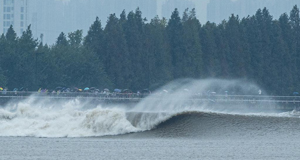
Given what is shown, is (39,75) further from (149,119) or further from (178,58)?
(149,119)

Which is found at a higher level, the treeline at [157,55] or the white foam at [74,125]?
the treeline at [157,55]

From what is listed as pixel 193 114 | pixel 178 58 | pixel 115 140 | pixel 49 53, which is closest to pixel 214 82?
pixel 178 58

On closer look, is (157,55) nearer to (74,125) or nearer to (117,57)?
(117,57)

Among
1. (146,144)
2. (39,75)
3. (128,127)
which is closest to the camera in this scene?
(146,144)

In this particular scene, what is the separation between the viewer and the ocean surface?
45919mm

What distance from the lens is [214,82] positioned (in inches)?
5217

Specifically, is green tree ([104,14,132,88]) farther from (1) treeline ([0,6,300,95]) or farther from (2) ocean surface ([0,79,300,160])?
(2) ocean surface ([0,79,300,160])

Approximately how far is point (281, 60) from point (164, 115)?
80.5m

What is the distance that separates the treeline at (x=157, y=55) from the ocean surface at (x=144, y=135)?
57660 millimetres

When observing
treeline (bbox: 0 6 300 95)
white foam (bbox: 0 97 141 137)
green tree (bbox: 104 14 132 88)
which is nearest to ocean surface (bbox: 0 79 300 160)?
white foam (bbox: 0 97 141 137)

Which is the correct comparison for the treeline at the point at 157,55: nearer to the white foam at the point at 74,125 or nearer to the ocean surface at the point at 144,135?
the white foam at the point at 74,125

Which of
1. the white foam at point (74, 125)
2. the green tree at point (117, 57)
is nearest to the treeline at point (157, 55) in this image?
the green tree at point (117, 57)

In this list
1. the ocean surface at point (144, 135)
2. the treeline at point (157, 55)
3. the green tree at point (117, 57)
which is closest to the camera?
the ocean surface at point (144, 135)

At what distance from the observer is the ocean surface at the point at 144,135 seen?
151 feet
